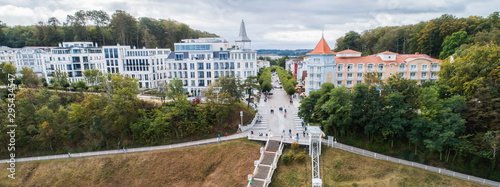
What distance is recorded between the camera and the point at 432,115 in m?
25.6

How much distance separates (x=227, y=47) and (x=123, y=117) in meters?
30.1

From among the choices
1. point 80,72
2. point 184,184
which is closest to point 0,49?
point 80,72

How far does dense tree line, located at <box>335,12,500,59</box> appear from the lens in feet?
158

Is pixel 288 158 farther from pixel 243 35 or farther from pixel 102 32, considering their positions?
pixel 102 32

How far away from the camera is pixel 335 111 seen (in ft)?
95.8

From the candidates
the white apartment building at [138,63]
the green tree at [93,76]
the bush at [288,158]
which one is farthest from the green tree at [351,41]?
the green tree at [93,76]

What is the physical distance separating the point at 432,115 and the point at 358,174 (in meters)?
10.5

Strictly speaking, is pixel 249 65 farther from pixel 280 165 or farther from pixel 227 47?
pixel 280 165

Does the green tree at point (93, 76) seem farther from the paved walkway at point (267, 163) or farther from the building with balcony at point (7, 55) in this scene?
the building with balcony at point (7, 55)

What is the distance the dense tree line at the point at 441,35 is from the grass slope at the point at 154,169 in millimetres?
50208

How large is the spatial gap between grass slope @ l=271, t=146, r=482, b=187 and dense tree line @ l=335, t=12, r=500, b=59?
115 ft

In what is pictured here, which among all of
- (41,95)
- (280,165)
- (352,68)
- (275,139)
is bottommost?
(280,165)

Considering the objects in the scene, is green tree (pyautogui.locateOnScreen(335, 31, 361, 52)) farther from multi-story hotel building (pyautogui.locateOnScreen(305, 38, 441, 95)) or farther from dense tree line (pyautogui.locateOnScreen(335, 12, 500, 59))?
multi-story hotel building (pyautogui.locateOnScreen(305, 38, 441, 95))

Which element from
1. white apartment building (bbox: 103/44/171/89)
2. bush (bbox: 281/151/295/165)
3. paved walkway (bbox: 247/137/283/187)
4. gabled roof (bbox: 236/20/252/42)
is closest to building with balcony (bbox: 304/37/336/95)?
gabled roof (bbox: 236/20/252/42)
